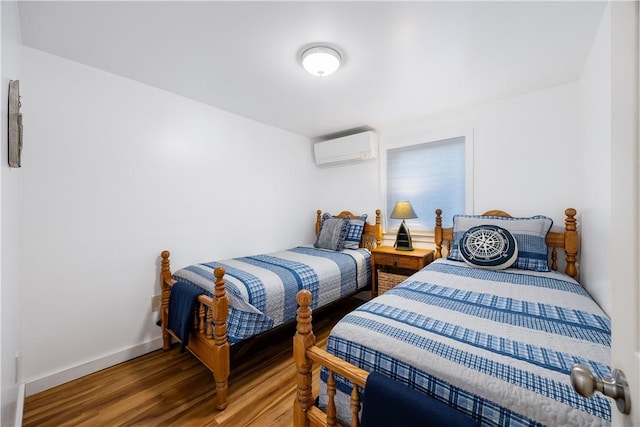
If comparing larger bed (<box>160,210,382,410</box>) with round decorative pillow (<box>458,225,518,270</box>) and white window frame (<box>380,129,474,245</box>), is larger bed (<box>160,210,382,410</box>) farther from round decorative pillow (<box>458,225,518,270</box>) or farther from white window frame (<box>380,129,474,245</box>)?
round decorative pillow (<box>458,225,518,270</box>)

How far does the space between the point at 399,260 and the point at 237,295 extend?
1.63m

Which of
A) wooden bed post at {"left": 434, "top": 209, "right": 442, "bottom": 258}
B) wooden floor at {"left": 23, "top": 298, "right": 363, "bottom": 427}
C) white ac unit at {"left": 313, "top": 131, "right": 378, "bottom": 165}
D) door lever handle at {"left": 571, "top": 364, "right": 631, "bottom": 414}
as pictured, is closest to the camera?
door lever handle at {"left": 571, "top": 364, "right": 631, "bottom": 414}

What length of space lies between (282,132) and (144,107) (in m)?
1.56

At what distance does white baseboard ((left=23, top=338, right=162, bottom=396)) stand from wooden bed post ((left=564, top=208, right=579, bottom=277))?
135 inches

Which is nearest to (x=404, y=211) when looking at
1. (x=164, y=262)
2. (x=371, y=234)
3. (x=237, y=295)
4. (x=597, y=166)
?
(x=371, y=234)

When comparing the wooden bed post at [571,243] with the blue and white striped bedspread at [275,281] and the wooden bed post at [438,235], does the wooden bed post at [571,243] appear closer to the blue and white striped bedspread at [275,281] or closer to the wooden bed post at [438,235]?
the wooden bed post at [438,235]

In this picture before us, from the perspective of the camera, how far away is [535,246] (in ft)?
6.52

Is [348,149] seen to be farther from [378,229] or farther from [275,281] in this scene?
[275,281]

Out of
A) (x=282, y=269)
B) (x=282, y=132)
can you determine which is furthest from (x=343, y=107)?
(x=282, y=269)

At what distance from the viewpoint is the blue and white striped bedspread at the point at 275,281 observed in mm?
1761

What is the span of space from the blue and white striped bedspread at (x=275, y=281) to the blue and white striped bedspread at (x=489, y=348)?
2.67 ft

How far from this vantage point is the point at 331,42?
1.62m

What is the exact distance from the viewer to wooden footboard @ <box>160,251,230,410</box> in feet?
5.18

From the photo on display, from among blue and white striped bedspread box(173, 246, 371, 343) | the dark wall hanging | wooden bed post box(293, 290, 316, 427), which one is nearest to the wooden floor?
blue and white striped bedspread box(173, 246, 371, 343)
